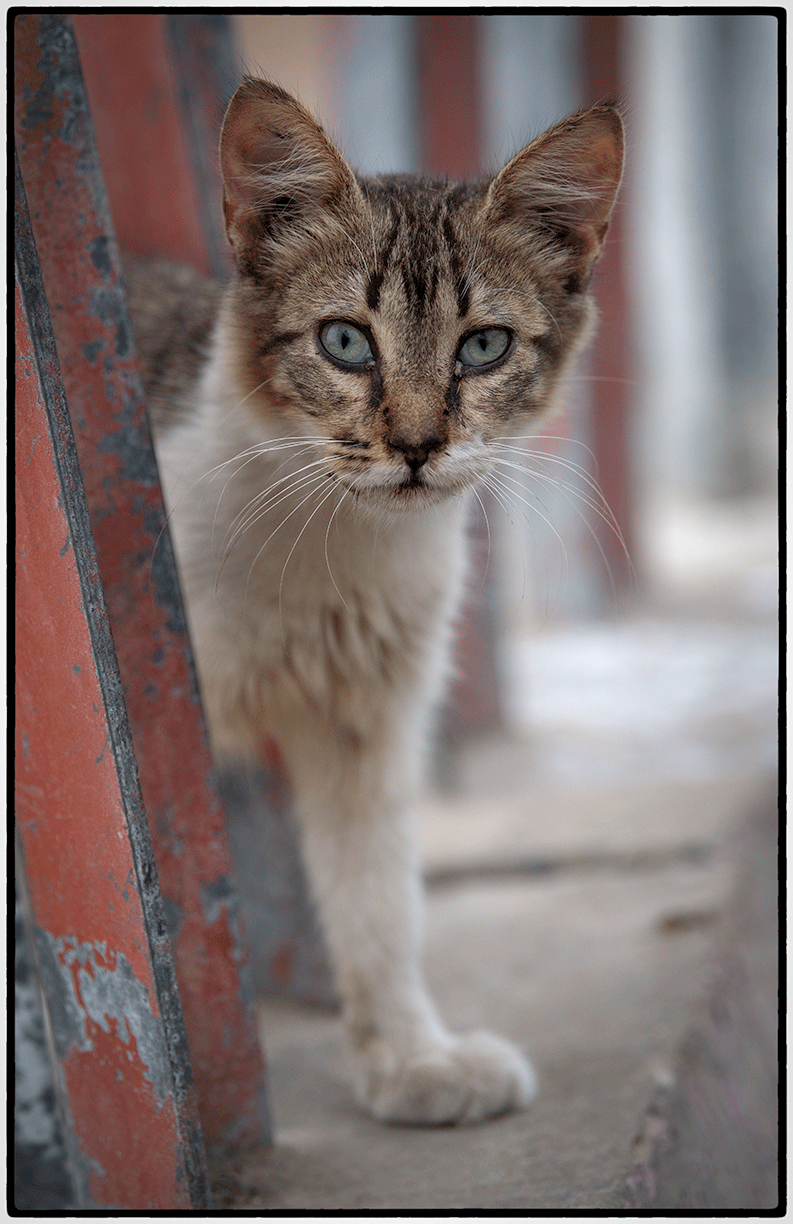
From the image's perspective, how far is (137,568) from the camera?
125cm

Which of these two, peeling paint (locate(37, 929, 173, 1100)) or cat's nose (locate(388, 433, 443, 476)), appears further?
cat's nose (locate(388, 433, 443, 476))

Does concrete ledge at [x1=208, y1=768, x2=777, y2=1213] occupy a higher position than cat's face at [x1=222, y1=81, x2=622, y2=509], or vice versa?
cat's face at [x1=222, y1=81, x2=622, y2=509]

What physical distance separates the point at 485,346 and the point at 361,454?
10.5 inches

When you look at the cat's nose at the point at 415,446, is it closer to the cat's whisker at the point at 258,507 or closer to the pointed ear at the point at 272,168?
the cat's whisker at the point at 258,507

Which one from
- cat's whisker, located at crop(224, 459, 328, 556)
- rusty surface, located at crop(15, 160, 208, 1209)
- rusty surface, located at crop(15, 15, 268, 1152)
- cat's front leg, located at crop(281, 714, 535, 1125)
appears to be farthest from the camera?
cat's front leg, located at crop(281, 714, 535, 1125)

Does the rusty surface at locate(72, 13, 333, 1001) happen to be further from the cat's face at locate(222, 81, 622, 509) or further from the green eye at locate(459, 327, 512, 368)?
the green eye at locate(459, 327, 512, 368)

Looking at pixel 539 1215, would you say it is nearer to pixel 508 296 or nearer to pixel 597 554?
pixel 508 296

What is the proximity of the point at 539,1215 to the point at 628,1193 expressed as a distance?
135 mm

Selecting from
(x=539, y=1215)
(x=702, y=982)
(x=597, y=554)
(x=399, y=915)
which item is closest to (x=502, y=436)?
(x=399, y=915)

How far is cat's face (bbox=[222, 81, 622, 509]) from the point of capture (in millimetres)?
1325

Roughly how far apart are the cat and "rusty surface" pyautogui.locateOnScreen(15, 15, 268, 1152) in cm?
24

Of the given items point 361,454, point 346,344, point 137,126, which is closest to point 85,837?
point 361,454

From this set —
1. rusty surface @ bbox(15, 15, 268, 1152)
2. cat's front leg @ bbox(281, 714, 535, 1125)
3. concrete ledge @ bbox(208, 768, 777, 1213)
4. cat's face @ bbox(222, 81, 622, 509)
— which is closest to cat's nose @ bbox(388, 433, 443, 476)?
cat's face @ bbox(222, 81, 622, 509)

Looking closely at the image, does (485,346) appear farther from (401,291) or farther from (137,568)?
(137,568)
